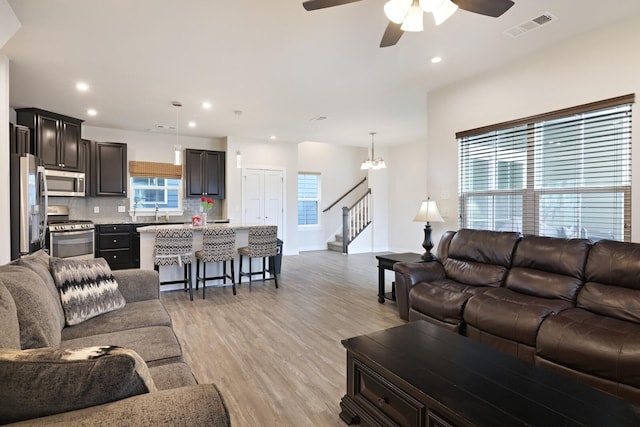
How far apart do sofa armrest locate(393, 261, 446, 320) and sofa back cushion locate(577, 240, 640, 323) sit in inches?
50.2

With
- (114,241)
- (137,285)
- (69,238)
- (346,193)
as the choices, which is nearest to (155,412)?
(137,285)

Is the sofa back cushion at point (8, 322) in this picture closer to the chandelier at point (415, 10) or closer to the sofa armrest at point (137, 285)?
the sofa armrest at point (137, 285)

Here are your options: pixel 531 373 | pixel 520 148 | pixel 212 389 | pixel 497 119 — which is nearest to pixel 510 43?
Answer: pixel 497 119

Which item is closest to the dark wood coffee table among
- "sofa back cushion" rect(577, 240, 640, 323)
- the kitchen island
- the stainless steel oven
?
"sofa back cushion" rect(577, 240, 640, 323)

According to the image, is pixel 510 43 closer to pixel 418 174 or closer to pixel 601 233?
pixel 601 233

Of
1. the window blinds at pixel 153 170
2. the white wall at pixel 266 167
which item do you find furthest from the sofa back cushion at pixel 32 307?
the white wall at pixel 266 167

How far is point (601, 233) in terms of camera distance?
3090mm

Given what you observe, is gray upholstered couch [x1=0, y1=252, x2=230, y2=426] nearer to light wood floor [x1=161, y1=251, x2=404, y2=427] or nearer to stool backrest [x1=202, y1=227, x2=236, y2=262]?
light wood floor [x1=161, y1=251, x2=404, y2=427]

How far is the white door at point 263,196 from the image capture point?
7.71 metres

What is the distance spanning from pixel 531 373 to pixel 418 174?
6986 millimetres

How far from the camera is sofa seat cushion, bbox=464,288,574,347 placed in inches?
96.7

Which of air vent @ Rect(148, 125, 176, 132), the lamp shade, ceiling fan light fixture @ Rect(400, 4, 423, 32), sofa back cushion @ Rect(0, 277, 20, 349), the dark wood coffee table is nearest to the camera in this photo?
sofa back cushion @ Rect(0, 277, 20, 349)

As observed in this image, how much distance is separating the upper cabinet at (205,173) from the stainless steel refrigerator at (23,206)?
3179mm

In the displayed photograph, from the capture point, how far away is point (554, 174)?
3.45 meters
